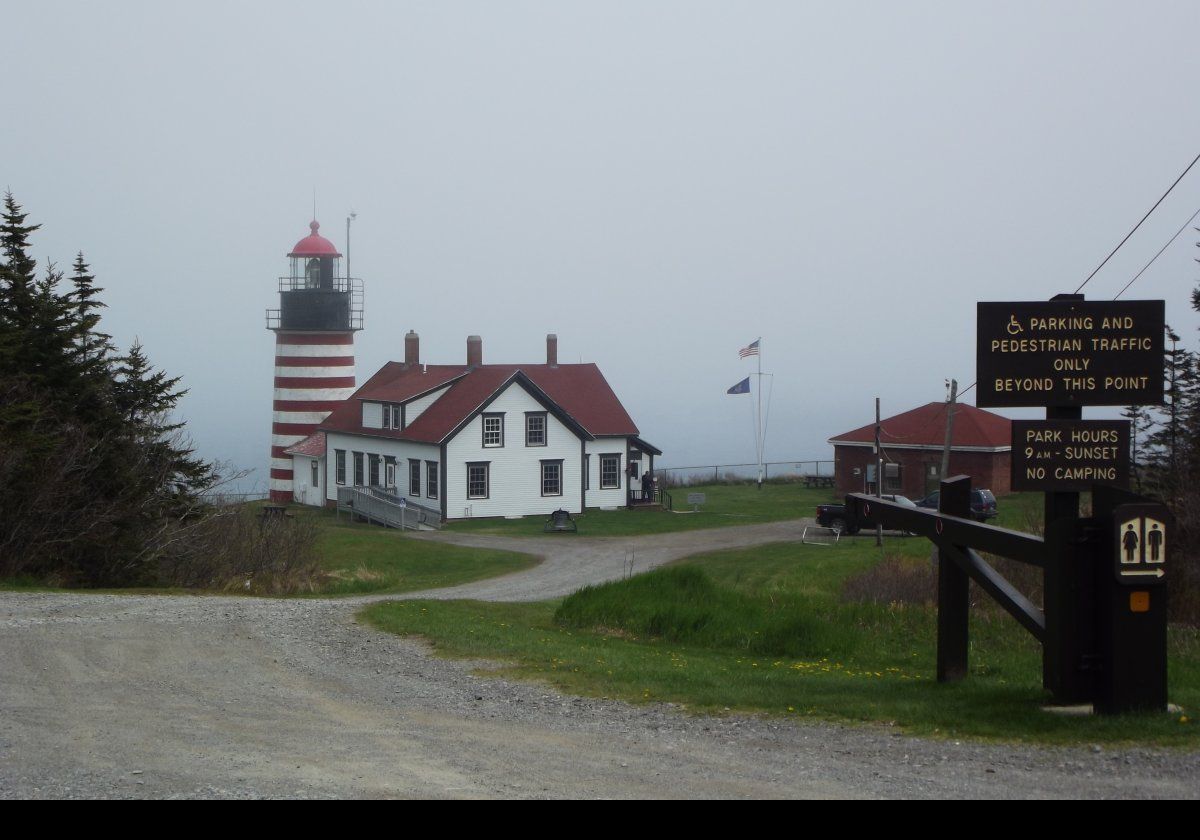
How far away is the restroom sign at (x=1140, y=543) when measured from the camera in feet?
27.7

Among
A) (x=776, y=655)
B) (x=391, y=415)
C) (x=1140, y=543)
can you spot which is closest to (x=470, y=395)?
(x=391, y=415)

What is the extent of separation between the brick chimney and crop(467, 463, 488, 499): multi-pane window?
1148 cm

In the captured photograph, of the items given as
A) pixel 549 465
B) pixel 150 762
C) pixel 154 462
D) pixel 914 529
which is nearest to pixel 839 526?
pixel 549 465

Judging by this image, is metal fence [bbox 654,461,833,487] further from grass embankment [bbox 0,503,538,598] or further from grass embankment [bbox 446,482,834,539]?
grass embankment [bbox 0,503,538,598]

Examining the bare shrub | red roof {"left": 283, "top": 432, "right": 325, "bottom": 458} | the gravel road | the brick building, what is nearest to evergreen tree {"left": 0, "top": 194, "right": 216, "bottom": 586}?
the bare shrub

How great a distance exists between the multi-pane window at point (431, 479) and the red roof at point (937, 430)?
20.4m

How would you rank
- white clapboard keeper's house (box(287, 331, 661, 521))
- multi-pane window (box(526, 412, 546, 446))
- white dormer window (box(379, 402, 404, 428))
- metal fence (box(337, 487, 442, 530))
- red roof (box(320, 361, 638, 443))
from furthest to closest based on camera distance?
white dormer window (box(379, 402, 404, 428))
multi-pane window (box(526, 412, 546, 446))
red roof (box(320, 361, 638, 443))
white clapboard keeper's house (box(287, 331, 661, 521))
metal fence (box(337, 487, 442, 530))

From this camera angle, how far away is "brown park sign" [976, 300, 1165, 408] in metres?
9.32

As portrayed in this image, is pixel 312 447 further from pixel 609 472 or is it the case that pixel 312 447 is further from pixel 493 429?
pixel 609 472

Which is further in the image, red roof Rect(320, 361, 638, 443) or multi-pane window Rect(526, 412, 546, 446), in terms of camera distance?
multi-pane window Rect(526, 412, 546, 446)

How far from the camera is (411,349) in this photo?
60438 millimetres

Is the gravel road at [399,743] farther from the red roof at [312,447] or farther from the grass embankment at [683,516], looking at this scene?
the red roof at [312,447]

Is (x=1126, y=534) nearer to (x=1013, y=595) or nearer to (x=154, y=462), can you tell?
(x=1013, y=595)
